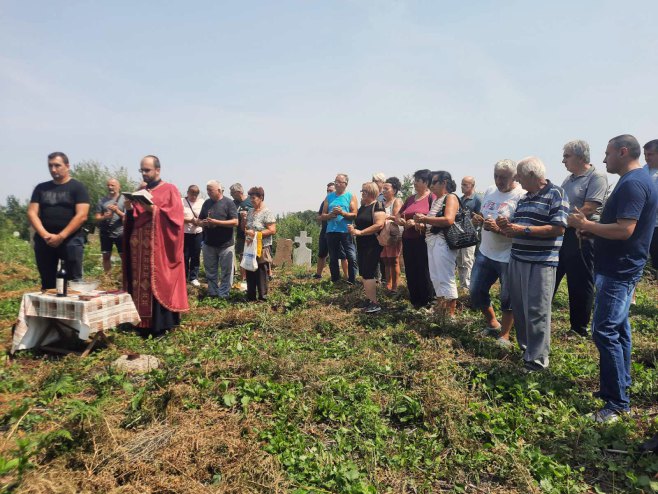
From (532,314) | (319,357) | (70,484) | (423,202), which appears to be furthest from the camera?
(423,202)

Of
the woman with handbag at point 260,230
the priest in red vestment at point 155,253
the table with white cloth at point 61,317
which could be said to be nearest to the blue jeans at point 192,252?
the woman with handbag at point 260,230

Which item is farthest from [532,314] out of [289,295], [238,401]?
[289,295]

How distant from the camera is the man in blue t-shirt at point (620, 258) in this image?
3.19 metres

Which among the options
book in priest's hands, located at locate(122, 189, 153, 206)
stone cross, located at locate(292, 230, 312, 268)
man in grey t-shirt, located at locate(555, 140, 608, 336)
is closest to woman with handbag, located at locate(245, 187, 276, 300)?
book in priest's hands, located at locate(122, 189, 153, 206)

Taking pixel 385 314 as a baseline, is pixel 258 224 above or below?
above

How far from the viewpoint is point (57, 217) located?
16.9ft

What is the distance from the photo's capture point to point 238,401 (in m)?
3.35

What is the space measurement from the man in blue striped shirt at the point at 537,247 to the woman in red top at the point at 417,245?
5.82 feet

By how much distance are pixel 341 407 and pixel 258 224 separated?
4344 millimetres

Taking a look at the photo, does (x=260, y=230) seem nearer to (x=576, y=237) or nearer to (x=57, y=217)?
(x=57, y=217)

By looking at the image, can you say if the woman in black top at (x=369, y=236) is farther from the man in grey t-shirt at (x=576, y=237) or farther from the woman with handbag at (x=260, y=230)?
the man in grey t-shirt at (x=576, y=237)

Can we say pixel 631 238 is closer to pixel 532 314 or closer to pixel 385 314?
pixel 532 314

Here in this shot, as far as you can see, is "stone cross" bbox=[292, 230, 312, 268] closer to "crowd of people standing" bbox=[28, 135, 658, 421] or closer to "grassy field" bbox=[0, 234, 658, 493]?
"crowd of people standing" bbox=[28, 135, 658, 421]

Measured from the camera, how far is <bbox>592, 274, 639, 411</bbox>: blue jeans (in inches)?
127
